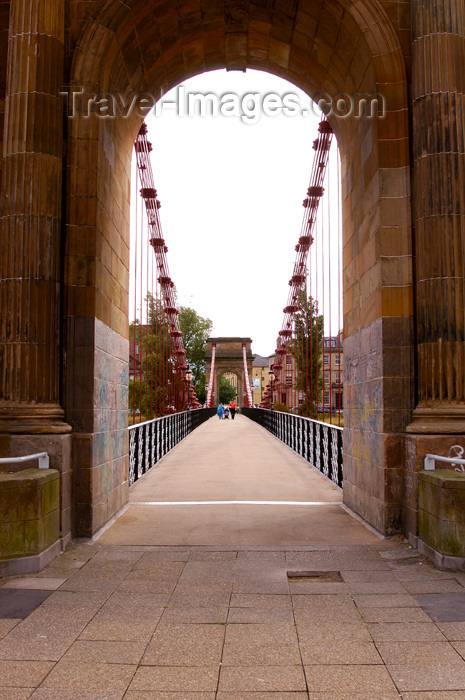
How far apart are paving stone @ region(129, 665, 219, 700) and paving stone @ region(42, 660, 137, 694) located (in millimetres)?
45

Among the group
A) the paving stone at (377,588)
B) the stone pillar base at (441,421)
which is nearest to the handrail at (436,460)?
the stone pillar base at (441,421)

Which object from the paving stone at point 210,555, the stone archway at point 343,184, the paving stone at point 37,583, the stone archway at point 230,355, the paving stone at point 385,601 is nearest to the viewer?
the paving stone at point 385,601

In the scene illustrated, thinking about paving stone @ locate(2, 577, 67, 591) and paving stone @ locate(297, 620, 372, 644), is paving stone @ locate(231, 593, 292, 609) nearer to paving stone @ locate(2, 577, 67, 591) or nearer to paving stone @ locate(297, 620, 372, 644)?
paving stone @ locate(297, 620, 372, 644)

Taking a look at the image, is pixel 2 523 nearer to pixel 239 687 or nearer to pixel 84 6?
pixel 239 687

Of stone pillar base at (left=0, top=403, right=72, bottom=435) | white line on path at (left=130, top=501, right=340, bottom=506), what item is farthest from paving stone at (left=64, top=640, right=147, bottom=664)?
white line on path at (left=130, top=501, right=340, bottom=506)

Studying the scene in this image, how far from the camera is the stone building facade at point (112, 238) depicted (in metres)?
4.56

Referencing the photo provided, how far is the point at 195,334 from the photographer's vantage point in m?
62.8

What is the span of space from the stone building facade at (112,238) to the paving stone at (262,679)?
230cm

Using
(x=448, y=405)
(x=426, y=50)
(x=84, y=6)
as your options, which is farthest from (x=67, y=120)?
(x=448, y=405)

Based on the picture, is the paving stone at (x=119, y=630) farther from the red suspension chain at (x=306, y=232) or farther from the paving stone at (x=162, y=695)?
the red suspension chain at (x=306, y=232)

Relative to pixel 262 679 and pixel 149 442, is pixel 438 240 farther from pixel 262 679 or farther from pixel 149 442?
pixel 149 442

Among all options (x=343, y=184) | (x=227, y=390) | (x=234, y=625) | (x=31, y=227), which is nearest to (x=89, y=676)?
(x=234, y=625)

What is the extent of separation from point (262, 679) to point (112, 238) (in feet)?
14.0

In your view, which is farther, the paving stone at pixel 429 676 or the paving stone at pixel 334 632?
the paving stone at pixel 334 632
